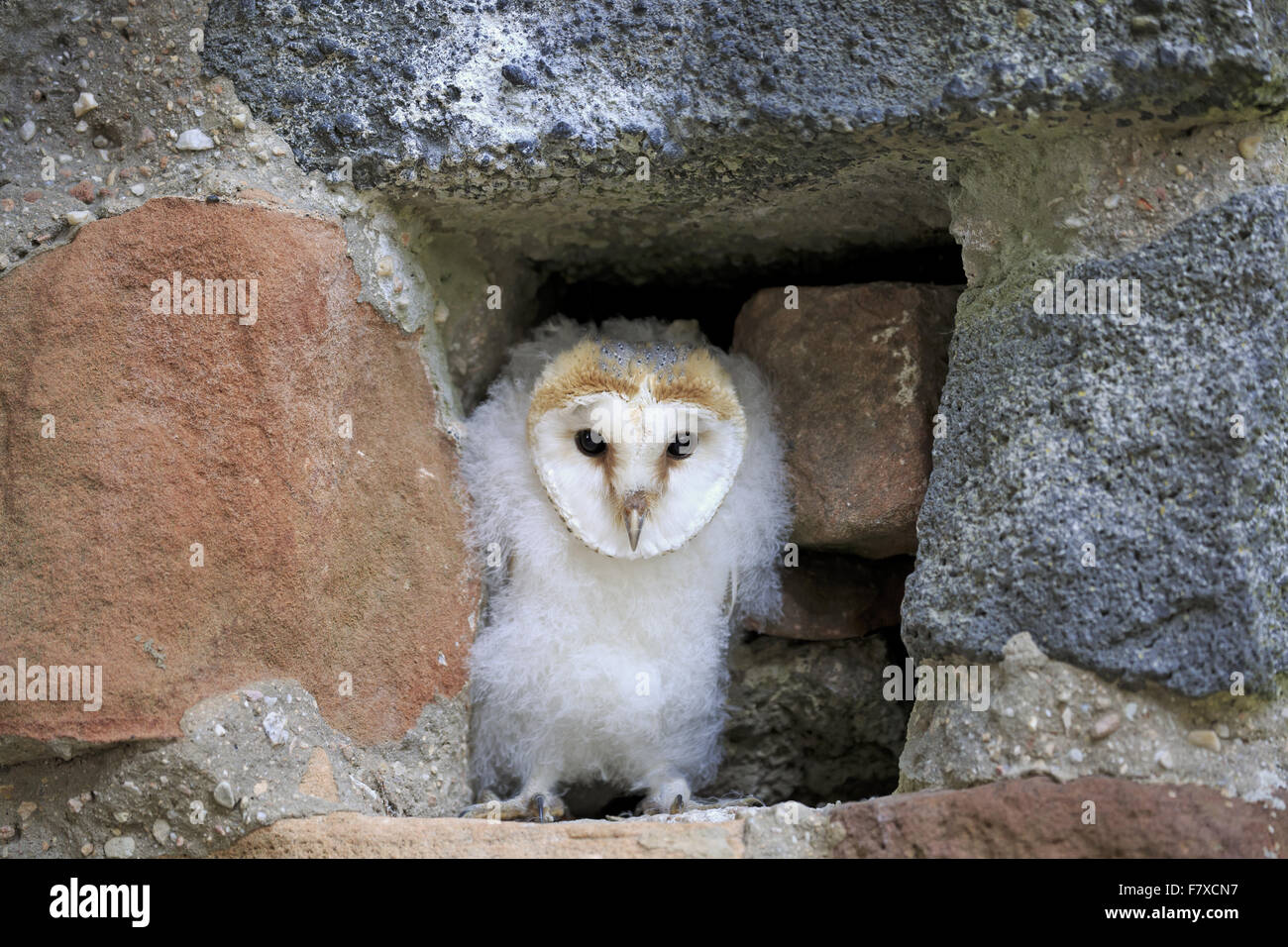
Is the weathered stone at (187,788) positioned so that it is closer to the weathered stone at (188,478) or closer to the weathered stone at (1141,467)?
the weathered stone at (188,478)

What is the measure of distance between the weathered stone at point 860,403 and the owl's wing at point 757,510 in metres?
0.03

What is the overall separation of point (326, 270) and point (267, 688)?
0.72m

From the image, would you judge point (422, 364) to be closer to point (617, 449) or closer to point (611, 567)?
point (617, 449)

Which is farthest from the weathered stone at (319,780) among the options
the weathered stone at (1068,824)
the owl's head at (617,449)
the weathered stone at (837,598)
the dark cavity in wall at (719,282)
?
the dark cavity in wall at (719,282)

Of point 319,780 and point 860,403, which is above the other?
point 860,403

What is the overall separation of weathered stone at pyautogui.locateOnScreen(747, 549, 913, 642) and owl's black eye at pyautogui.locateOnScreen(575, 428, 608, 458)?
1.57 feet

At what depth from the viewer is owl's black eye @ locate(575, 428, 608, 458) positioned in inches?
92.6

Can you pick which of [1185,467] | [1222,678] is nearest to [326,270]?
[1185,467]

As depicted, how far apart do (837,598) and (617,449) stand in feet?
1.95

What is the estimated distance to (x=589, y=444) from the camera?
7.76 feet

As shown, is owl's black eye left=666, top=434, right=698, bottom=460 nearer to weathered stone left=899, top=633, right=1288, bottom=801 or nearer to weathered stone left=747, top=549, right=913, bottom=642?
weathered stone left=747, top=549, right=913, bottom=642

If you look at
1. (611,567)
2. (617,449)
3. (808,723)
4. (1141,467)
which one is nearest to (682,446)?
(617,449)

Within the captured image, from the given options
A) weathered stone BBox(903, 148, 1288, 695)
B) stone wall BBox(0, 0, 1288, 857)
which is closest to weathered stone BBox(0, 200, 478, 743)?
stone wall BBox(0, 0, 1288, 857)

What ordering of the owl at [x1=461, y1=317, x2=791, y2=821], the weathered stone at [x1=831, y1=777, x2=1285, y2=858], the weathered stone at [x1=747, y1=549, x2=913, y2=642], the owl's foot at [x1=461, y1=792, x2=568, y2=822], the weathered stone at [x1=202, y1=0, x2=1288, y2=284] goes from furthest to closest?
the weathered stone at [x1=747, y1=549, x2=913, y2=642], the owl at [x1=461, y1=317, x2=791, y2=821], the owl's foot at [x1=461, y1=792, x2=568, y2=822], the weathered stone at [x1=202, y1=0, x2=1288, y2=284], the weathered stone at [x1=831, y1=777, x2=1285, y2=858]
